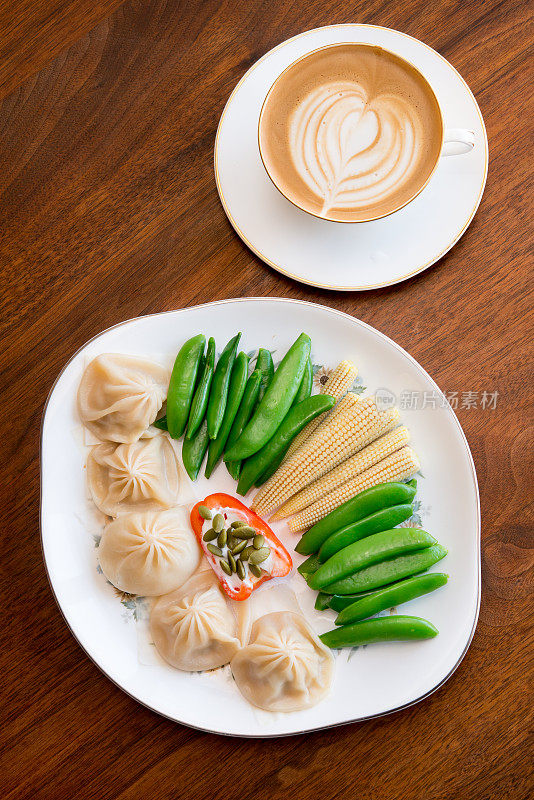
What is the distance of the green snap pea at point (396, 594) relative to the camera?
6.06ft

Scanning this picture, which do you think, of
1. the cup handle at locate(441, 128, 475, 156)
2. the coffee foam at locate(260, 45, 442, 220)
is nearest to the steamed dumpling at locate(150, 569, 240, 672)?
the coffee foam at locate(260, 45, 442, 220)

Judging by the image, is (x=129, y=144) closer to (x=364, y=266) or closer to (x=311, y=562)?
(x=364, y=266)

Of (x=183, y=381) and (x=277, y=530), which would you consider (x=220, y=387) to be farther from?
(x=277, y=530)

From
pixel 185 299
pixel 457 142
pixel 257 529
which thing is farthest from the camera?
pixel 185 299

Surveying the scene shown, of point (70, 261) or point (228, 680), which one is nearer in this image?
point (228, 680)

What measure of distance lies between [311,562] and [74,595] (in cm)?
73

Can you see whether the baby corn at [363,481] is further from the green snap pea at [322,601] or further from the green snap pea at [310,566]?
the green snap pea at [322,601]

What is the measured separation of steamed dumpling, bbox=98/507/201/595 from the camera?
191cm

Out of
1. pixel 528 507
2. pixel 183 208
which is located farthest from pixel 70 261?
pixel 528 507

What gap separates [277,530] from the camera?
1.98 metres

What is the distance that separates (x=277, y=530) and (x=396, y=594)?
1.31 ft

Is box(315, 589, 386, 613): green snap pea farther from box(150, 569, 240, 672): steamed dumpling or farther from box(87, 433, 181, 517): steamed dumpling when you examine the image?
box(87, 433, 181, 517): steamed dumpling

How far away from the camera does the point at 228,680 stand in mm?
1933

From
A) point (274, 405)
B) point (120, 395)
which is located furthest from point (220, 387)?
point (120, 395)
